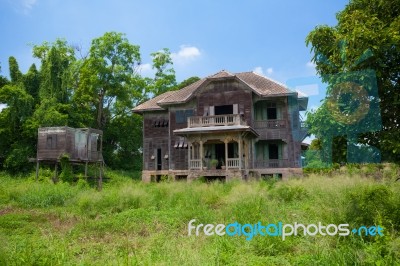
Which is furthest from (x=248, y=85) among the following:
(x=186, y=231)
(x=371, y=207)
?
(x=371, y=207)

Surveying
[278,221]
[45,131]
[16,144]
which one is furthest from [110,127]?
[278,221]

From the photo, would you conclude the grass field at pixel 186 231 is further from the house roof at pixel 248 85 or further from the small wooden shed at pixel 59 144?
the small wooden shed at pixel 59 144

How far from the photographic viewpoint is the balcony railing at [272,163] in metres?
24.6

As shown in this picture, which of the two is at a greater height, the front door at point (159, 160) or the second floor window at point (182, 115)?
the second floor window at point (182, 115)

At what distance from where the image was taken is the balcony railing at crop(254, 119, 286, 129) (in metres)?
24.8

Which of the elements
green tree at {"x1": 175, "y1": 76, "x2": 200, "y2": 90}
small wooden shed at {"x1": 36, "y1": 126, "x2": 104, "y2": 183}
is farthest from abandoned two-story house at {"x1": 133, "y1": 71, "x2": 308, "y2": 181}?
green tree at {"x1": 175, "y1": 76, "x2": 200, "y2": 90}

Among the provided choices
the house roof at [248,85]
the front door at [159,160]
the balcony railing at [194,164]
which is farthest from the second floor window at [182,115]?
the balcony railing at [194,164]

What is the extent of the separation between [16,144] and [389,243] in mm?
29593

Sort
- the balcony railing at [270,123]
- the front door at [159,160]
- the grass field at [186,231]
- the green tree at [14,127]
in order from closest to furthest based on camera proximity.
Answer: the grass field at [186,231] → the balcony railing at [270,123] → the front door at [159,160] → the green tree at [14,127]

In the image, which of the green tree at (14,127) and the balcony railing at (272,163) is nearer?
the balcony railing at (272,163)

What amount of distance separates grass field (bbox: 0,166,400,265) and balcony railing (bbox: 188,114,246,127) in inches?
397

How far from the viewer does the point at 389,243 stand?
18.9 feet

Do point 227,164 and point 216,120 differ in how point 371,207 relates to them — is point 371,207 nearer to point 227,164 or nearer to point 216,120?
point 227,164

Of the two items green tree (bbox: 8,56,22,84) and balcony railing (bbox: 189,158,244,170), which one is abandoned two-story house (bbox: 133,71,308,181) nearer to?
balcony railing (bbox: 189,158,244,170)
